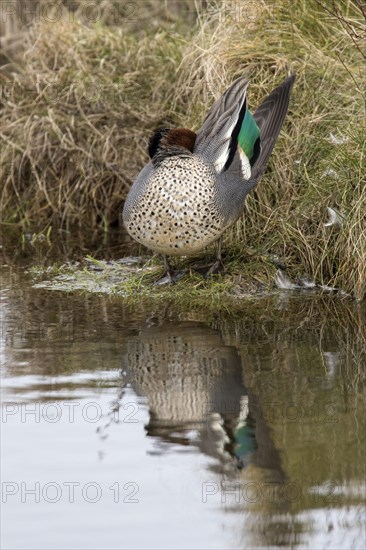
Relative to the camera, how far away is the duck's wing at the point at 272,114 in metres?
5.99

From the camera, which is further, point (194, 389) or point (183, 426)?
point (194, 389)

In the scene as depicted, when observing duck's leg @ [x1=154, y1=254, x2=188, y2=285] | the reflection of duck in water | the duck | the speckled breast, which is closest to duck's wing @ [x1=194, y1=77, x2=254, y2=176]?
the duck

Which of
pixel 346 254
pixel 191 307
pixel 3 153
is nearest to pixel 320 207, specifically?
pixel 346 254

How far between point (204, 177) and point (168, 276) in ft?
2.06

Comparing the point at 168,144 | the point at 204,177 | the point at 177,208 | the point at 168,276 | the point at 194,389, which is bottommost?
the point at 168,276

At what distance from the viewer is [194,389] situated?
13.9 ft

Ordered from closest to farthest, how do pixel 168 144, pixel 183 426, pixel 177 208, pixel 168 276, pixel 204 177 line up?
pixel 183 426 → pixel 177 208 → pixel 204 177 → pixel 168 144 → pixel 168 276

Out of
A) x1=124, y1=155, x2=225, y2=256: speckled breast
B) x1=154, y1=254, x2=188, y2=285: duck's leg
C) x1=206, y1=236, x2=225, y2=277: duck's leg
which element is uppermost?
x1=124, y1=155, x2=225, y2=256: speckled breast

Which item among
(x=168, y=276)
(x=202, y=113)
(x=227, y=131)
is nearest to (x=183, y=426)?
(x=168, y=276)

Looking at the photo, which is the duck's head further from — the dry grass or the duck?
the dry grass

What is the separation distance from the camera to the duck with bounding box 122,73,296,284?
5.38 meters

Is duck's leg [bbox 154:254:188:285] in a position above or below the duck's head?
below

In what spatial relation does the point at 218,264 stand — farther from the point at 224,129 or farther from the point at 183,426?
the point at 183,426

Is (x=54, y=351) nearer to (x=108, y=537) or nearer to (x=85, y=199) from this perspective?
(x=108, y=537)
